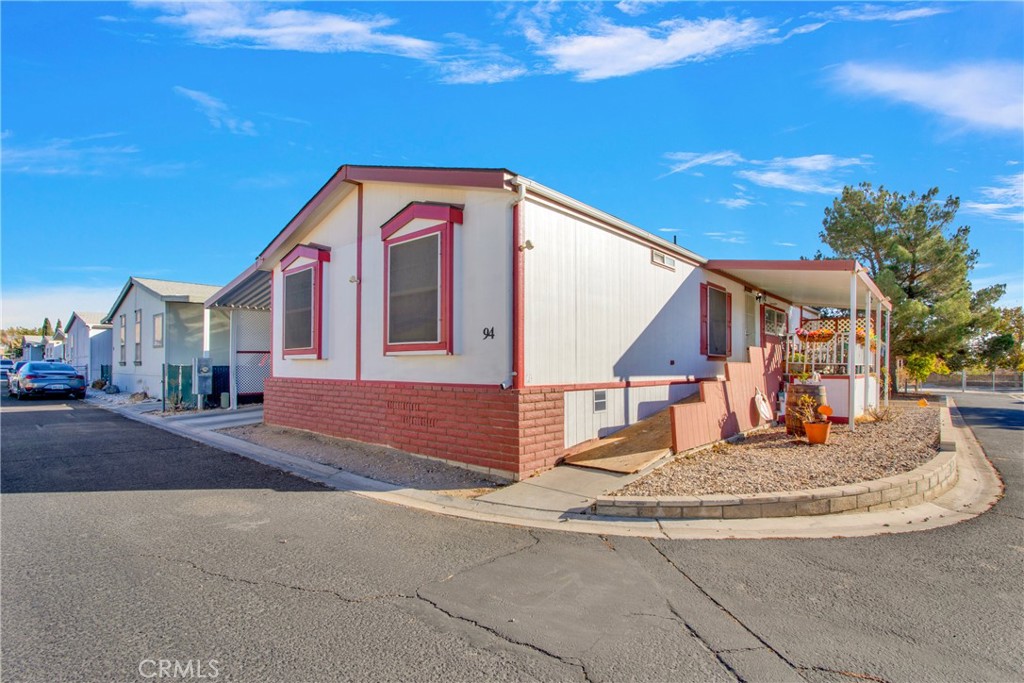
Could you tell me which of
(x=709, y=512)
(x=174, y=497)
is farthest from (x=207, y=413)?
(x=709, y=512)

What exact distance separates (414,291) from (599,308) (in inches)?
114

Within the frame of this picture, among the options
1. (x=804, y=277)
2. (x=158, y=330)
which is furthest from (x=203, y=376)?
(x=804, y=277)

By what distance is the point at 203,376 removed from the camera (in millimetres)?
15773

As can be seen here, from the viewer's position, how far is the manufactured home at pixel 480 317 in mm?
7152

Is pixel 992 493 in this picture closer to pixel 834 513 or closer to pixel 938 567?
pixel 834 513

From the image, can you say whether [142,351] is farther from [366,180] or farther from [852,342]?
[852,342]

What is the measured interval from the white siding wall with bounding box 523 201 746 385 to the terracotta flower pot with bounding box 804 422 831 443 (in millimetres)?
2647

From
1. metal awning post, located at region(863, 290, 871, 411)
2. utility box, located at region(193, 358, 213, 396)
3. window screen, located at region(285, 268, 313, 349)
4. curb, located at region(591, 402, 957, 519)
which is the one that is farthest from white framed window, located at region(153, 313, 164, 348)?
metal awning post, located at region(863, 290, 871, 411)

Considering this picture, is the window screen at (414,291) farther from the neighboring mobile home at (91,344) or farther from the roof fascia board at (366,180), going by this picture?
the neighboring mobile home at (91,344)

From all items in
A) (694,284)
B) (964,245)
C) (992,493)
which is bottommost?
(992,493)

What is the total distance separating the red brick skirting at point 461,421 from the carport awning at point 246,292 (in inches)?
221

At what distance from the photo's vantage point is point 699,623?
130 inches

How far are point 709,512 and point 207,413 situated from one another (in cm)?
1397

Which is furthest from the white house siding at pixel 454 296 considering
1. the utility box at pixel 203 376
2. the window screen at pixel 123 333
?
the window screen at pixel 123 333
